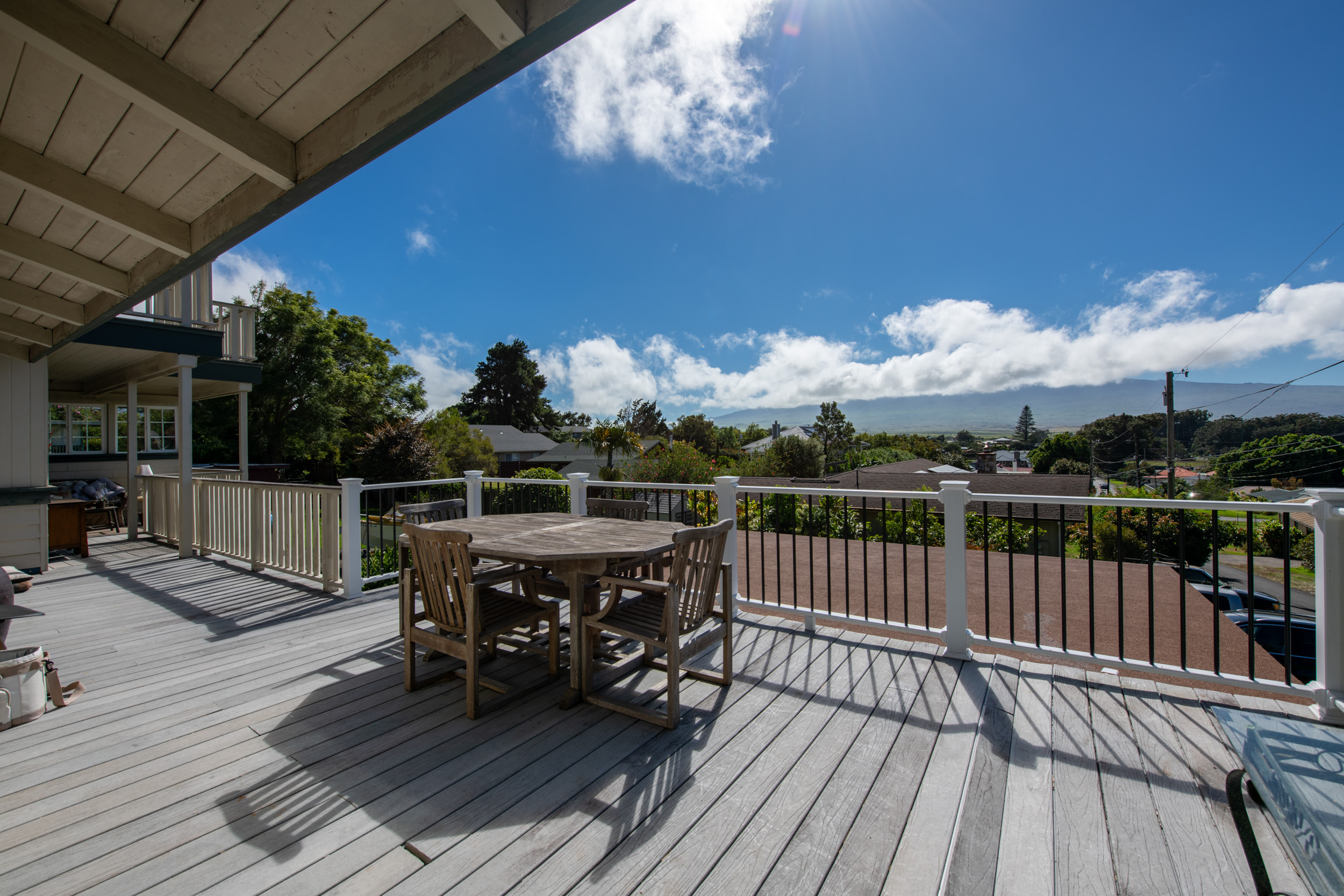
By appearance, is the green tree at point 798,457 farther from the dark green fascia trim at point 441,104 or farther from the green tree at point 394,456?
the dark green fascia trim at point 441,104

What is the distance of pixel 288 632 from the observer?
3645 mm

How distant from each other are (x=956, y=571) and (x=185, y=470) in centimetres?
827

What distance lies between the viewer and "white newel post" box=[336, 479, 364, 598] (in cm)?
440

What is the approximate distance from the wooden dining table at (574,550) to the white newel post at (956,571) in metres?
1.52

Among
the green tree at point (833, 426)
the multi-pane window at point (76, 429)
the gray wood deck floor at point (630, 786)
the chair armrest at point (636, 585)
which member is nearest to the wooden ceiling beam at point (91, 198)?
the gray wood deck floor at point (630, 786)

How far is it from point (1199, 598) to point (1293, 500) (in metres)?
9.34

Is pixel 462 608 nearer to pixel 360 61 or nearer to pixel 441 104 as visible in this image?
pixel 441 104

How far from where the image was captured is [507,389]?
47.5m

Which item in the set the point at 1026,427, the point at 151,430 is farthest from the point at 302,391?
the point at 1026,427

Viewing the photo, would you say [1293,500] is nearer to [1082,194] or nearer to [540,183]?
[540,183]

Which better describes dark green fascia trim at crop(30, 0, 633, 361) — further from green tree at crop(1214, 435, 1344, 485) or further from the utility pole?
green tree at crop(1214, 435, 1344, 485)

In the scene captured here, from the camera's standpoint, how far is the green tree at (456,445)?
2298cm

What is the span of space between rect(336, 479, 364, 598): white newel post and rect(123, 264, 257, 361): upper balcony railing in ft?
12.9

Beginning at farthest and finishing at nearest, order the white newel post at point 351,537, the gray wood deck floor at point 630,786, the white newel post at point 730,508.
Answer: the white newel post at point 351,537 < the white newel post at point 730,508 < the gray wood deck floor at point 630,786
